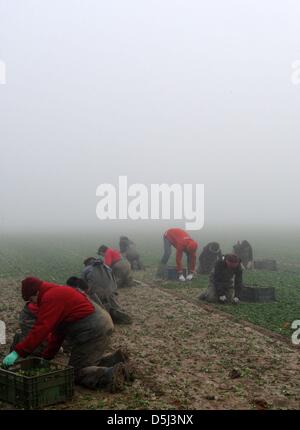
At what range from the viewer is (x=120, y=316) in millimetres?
13703

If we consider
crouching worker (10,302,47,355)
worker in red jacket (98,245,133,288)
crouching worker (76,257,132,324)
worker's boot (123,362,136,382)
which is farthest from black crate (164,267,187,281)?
worker's boot (123,362,136,382)

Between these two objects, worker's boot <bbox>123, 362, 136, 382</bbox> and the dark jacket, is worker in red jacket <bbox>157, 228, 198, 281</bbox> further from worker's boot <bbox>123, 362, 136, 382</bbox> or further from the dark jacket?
worker's boot <bbox>123, 362, 136, 382</bbox>

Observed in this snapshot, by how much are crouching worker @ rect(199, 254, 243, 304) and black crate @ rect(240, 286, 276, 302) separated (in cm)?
42

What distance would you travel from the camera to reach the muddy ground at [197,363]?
26.6 feet

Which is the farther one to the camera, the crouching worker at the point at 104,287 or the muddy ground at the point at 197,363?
the crouching worker at the point at 104,287

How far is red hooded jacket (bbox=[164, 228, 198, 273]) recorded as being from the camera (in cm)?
2093

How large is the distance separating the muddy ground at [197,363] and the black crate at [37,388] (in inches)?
6.5

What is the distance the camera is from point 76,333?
888cm

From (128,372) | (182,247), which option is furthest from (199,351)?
(182,247)

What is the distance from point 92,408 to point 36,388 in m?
0.84

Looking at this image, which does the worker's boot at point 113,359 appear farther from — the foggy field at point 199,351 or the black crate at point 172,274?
the black crate at point 172,274

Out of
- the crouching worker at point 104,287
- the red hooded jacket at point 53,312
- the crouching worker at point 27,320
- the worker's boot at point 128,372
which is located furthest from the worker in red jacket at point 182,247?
the red hooded jacket at point 53,312

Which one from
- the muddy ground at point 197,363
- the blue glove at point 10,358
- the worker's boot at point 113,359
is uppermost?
the blue glove at point 10,358
